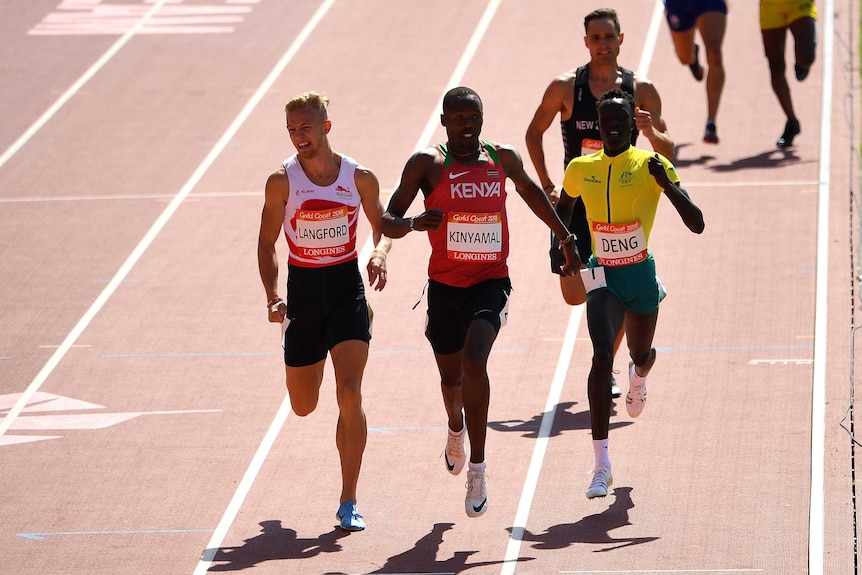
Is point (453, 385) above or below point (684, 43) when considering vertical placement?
above

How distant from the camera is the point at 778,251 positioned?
1292 centimetres

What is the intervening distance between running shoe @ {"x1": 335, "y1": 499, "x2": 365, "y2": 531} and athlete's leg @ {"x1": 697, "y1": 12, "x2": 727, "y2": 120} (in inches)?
332

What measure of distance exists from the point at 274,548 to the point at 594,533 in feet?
5.74

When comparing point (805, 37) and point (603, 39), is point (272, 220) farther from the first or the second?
point (805, 37)

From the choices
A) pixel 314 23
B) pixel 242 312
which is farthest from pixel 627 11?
pixel 242 312

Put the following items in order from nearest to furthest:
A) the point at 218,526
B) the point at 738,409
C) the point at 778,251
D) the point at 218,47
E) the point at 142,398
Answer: the point at 218,526 → the point at 738,409 → the point at 142,398 → the point at 778,251 → the point at 218,47

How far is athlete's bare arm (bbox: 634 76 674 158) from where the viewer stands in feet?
30.3

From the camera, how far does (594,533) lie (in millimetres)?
8328

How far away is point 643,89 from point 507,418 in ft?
7.73

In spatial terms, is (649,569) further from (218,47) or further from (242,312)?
(218,47)

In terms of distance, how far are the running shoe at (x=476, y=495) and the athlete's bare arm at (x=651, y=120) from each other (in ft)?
7.86

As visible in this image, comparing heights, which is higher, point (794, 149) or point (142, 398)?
point (142, 398)

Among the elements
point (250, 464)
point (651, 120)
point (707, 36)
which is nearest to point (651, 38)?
point (707, 36)

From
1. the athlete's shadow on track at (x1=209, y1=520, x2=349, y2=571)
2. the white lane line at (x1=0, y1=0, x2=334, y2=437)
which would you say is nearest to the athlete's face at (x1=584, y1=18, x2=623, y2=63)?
the athlete's shadow on track at (x1=209, y1=520, x2=349, y2=571)
